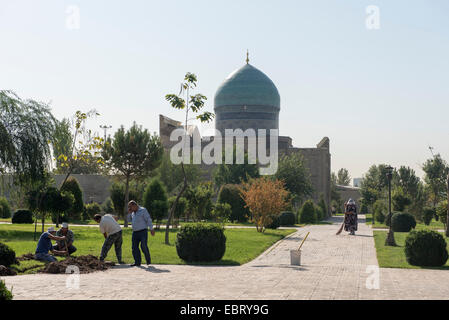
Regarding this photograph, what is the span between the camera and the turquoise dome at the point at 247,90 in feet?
219

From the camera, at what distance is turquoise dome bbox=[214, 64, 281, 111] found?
66688 millimetres

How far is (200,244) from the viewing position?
48.7ft

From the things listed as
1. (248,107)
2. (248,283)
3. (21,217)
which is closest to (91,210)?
(21,217)

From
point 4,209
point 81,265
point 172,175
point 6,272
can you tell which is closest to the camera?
point 6,272

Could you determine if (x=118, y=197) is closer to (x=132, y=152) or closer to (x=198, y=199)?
(x=132, y=152)

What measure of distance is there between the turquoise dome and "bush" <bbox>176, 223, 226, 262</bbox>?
52.4 meters

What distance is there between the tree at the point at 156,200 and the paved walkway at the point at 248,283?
1749 centimetres

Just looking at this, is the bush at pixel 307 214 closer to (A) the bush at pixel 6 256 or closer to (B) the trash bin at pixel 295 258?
(B) the trash bin at pixel 295 258

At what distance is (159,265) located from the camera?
46.2 ft

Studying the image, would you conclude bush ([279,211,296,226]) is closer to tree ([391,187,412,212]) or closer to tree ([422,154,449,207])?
tree ([391,187,412,212])

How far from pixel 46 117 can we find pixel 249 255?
49.1 ft

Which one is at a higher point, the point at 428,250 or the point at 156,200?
the point at 156,200

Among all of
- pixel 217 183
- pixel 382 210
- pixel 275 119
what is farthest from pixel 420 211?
pixel 275 119

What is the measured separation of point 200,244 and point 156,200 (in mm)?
18457
